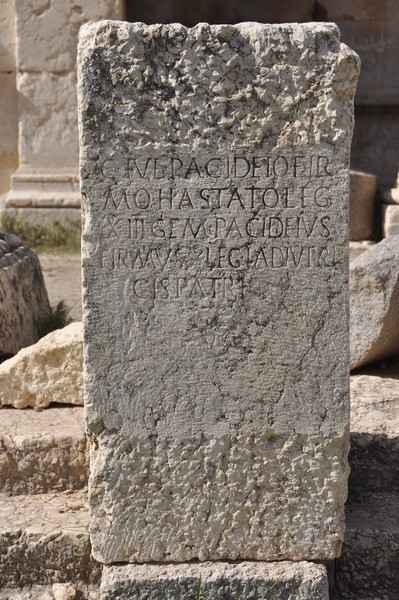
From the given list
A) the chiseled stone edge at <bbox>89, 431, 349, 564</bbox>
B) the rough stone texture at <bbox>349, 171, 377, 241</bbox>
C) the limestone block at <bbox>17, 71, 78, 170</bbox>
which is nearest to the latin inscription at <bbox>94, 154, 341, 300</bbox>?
the chiseled stone edge at <bbox>89, 431, 349, 564</bbox>

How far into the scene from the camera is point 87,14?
8.19 metres

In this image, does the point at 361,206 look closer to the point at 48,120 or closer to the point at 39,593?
the point at 48,120

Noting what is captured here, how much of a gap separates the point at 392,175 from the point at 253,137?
726 cm

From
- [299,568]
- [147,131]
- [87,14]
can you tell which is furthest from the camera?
[87,14]

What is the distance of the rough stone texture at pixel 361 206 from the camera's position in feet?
27.1

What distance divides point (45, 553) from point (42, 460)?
0.34 m

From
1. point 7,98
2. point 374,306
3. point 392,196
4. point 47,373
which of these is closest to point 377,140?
point 392,196

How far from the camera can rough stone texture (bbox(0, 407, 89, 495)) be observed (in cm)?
323

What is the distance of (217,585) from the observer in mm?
2699

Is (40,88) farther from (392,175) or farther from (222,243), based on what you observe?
(222,243)

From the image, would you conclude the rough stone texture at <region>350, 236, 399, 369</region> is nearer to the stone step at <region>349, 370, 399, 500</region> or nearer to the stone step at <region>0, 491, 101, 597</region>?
the stone step at <region>349, 370, 399, 500</region>

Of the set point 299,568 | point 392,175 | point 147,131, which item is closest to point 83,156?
point 147,131

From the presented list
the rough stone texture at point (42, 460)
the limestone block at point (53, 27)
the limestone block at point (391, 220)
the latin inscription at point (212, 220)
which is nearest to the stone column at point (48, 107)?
the limestone block at point (53, 27)

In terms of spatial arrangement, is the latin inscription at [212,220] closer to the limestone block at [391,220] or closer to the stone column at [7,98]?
the limestone block at [391,220]
